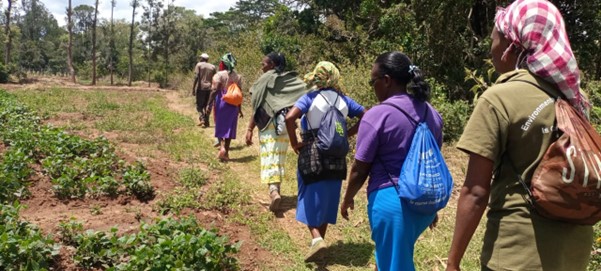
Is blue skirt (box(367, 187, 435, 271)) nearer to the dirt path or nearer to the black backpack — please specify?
the black backpack

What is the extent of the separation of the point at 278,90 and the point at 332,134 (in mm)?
1564

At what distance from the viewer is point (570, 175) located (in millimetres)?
1438

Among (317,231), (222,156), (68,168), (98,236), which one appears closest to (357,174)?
(317,231)

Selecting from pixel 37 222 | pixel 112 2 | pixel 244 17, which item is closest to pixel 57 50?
pixel 112 2

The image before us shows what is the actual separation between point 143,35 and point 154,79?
12.8 feet

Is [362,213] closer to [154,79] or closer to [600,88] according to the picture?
[600,88]

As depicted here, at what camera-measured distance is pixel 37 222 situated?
13.6 ft

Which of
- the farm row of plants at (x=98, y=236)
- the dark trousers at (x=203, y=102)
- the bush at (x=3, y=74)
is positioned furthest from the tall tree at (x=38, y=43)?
the farm row of plants at (x=98, y=236)

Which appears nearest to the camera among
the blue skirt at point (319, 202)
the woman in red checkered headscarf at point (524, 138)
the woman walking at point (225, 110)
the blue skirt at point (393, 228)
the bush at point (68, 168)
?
the woman in red checkered headscarf at point (524, 138)

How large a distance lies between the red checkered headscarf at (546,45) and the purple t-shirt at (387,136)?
93 cm

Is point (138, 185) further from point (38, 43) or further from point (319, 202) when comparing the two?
point (38, 43)

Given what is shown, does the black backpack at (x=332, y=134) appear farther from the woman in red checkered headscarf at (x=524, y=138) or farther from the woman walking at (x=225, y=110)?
the woman walking at (x=225, y=110)

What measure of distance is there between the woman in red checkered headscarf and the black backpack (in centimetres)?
198

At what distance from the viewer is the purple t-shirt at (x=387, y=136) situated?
2490 millimetres
